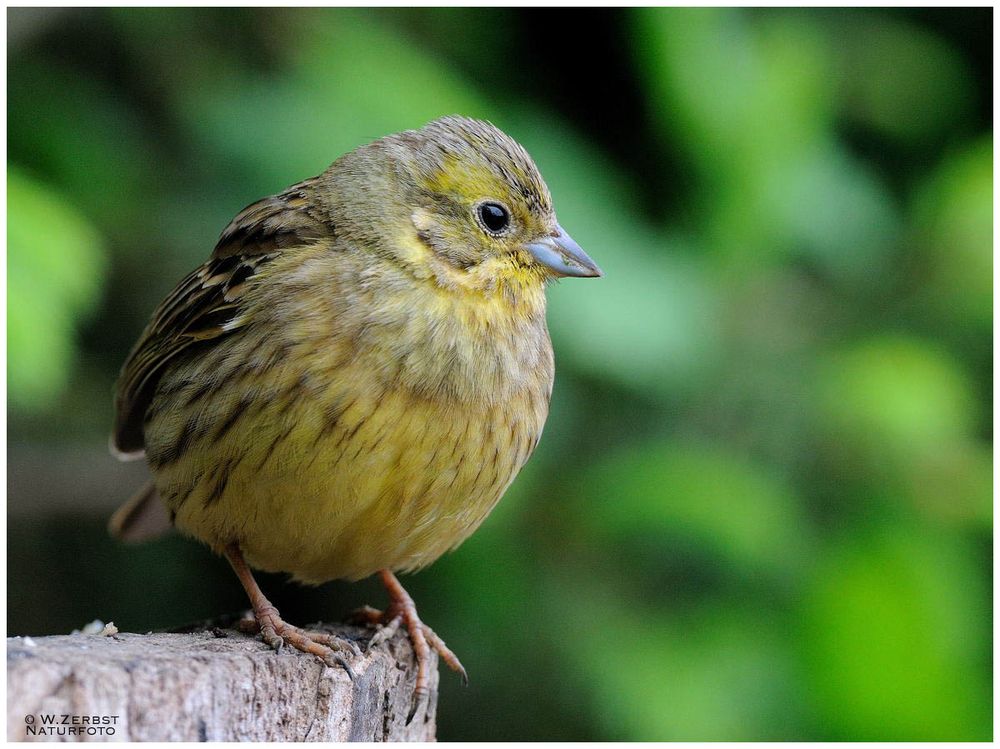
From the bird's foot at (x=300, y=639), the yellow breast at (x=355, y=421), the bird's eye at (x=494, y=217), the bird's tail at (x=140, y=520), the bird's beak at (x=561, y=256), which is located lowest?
the bird's tail at (x=140, y=520)

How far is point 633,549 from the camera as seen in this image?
3664mm

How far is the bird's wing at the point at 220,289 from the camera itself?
2377mm

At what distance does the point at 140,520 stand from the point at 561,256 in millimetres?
1225

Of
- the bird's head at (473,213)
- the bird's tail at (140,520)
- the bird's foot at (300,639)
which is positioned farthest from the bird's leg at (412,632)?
the bird's head at (473,213)

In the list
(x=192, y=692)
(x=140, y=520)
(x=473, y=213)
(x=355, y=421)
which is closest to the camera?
(x=192, y=692)

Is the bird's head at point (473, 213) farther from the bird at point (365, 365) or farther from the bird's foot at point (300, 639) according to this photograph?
the bird's foot at point (300, 639)

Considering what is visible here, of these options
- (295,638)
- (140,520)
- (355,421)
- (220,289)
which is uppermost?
(220,289)


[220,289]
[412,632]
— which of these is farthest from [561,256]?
[412,632]

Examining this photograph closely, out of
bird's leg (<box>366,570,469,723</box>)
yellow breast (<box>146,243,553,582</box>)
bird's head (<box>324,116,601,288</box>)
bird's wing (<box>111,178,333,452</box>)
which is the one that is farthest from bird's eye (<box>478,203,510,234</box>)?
bird's leg (<box>366,570,469,723</box>)

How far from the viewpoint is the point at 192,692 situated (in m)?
1.74

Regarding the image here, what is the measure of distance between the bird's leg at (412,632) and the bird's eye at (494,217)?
820 mm

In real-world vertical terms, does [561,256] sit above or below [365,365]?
above

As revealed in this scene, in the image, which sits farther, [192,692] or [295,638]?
[295,638]

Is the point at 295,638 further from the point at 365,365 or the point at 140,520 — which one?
the point at 140,520
